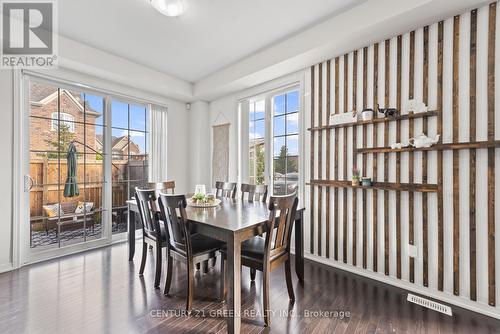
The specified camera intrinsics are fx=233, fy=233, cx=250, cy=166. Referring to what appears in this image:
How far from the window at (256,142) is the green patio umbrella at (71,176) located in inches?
104

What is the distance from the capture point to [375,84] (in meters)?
2.58

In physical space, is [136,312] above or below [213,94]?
below

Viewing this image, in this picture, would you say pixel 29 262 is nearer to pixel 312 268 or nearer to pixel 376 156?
pixel 312 268

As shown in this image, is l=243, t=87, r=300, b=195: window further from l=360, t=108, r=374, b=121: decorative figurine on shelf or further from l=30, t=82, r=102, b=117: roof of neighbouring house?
l=30, t=82, r=102, b=117: roof of neighbouring house

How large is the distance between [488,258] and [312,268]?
5.25ft

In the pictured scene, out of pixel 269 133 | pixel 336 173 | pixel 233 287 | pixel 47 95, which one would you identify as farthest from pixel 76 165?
pixel 336 173

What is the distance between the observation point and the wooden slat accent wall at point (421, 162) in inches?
78.1

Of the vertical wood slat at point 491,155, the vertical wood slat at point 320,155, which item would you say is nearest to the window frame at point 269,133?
the vertical wood slat at point 320,155

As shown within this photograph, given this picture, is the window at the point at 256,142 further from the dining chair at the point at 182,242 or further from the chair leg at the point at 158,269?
the chair leg at the point at 158,269

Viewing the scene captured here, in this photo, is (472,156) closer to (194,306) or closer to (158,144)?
(194,306)

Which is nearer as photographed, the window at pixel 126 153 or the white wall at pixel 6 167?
the white wall at pixel 6 167

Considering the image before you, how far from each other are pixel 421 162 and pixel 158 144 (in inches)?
156

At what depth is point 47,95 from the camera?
3.13m

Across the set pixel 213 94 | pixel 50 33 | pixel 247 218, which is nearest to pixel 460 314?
pixel 247 218
